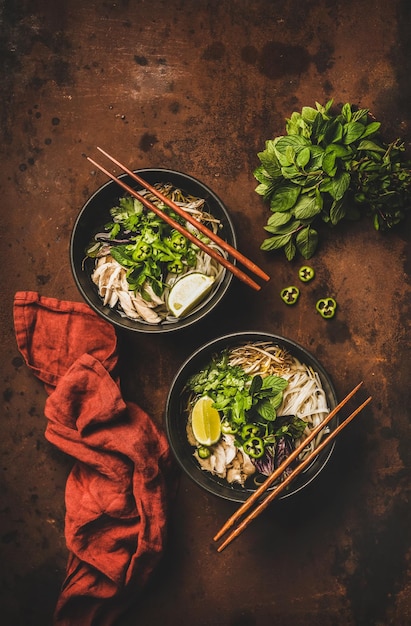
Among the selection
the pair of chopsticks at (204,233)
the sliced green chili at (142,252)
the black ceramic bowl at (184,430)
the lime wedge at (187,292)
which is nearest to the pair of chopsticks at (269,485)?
the black ceramic bowl at (184,430)

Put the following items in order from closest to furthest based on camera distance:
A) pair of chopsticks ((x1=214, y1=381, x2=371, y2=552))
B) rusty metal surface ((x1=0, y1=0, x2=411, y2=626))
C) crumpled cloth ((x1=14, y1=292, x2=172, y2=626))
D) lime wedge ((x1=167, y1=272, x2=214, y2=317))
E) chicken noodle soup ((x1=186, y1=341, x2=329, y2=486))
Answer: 1. pair of chopsticks ((x1=214, y1=381, x2=371, y2=552))
2. chicken noodle soup ((x1=186, y1=341, x2=329, y2=486))
3. lime wedge ((x1=167, y1=272, x2=214, y2=317))
4. crumpled cloth ((x1=14, y1=292, x2=172, y2=626))
5. rusty metal surface ((x1=0, y1=0, x2=411, y2=626))

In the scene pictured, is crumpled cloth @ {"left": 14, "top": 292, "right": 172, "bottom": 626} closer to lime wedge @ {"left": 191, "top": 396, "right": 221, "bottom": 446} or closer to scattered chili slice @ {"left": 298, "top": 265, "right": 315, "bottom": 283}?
lime wedge @ {"left": 191, "top": 396, "right": 221, "bottom": 446}

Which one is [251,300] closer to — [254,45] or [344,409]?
[344,409]

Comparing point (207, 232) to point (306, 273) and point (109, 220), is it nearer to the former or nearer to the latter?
point (109, 220)

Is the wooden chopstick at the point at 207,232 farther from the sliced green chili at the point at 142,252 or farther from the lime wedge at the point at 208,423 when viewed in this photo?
the lime wedge at the point at 208,423

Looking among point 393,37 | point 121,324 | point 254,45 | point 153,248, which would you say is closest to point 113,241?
point 153,248

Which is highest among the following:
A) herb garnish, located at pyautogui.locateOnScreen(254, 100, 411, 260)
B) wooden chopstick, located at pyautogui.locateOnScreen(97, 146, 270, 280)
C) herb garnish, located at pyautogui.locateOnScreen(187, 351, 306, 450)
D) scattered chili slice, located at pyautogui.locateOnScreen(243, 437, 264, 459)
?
herb garnish, located at pyautogui.locateOnScreen(254, 100, 411, 260)

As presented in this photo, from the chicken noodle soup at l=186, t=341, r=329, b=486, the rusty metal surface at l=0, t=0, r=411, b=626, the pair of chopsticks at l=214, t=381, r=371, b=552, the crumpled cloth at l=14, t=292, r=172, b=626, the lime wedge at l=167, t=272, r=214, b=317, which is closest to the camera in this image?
the pair of chopsticks at l=214, t=381, r=371, b=552

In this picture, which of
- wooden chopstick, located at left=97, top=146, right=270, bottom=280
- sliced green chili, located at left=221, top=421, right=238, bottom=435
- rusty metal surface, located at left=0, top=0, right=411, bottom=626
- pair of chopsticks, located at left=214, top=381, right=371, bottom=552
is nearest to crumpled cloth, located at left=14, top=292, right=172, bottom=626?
rusty metal surface, located at left=0, top=0, right=411, bottom=626
